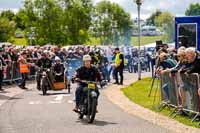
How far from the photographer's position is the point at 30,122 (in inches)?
622

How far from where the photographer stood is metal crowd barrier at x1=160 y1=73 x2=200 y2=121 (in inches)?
603

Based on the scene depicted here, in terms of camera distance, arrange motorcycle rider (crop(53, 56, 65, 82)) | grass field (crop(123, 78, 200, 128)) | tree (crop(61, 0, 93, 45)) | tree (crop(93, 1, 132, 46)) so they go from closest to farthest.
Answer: grass field (crop(123, 78, 200, 128)) < motorcycle rider (crop(53, 56, 65, 82)) < tree (crop(61, 0, 93, 45)) < tree (crop(93, 1, 132, 46))

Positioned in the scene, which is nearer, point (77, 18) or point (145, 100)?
point (145, 100)

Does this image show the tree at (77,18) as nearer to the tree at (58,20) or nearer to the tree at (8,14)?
the tree at (58,20)

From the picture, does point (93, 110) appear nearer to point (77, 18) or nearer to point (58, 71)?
point (58, 71)

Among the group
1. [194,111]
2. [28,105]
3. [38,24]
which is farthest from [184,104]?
[38,24]

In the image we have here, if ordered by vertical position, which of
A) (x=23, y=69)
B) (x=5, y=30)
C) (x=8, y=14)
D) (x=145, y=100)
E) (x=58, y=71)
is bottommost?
(x=145, y=100)

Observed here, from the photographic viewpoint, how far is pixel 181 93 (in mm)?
16422

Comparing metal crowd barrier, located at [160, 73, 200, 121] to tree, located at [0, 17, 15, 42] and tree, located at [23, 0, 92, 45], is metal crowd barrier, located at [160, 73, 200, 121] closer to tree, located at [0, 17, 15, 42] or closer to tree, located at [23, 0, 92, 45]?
tree, located at [23, 0, 92, 45]

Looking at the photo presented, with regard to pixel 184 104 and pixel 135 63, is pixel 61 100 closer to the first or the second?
pixel 184 104

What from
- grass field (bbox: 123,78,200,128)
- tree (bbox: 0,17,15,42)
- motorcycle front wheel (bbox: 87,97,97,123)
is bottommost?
grass field (bbox: 123,78,200,128)

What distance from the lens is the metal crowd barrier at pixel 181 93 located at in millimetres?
15320

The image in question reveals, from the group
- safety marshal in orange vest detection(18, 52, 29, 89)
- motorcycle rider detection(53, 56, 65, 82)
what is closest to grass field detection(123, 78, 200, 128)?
motorcycle rider detection(53, 56, 65, 82)

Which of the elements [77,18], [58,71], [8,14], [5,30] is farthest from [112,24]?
[58,71]
